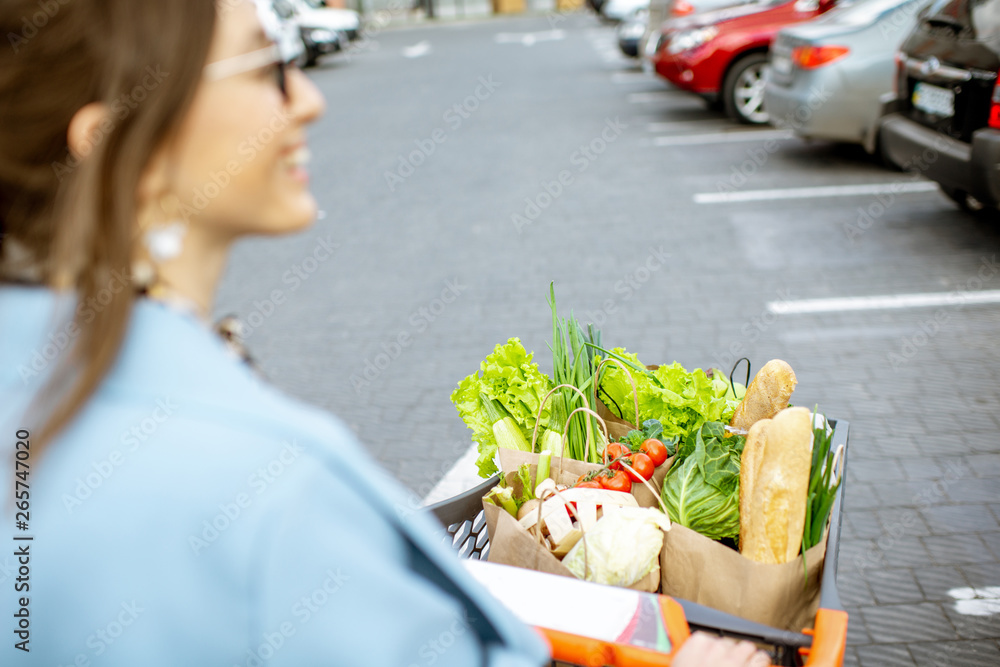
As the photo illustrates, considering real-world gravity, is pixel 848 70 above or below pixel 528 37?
above

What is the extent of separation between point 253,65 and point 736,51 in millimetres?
10956

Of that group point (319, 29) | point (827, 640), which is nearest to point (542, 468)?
point (827, 640)

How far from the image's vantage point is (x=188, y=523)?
2.87 ft

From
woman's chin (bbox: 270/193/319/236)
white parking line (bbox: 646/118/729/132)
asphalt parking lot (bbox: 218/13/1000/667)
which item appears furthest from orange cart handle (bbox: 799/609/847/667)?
white parking line (bbox: 646/118/729/132)

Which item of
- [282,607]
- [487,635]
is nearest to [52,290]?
[282,607]

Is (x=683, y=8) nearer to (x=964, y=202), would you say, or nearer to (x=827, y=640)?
(x=964, y=202)

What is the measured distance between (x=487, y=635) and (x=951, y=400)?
404cm

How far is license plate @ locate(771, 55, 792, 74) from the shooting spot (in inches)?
351

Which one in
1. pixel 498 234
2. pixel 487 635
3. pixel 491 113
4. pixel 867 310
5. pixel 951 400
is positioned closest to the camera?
pixel 487 635

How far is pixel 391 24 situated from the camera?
4019 centimetres

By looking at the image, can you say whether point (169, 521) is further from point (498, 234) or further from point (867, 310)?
point (498, 234)

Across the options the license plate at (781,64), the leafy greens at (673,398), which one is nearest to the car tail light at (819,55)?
the license plate at (781,64)

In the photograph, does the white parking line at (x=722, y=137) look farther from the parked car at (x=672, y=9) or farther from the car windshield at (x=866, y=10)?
the parked car at (x=672, y=9)

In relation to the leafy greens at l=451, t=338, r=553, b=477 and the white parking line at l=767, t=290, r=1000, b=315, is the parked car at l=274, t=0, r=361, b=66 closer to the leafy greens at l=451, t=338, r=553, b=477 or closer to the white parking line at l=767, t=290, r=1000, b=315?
the white parking line at l=767, t=290, r=1000, b=315
